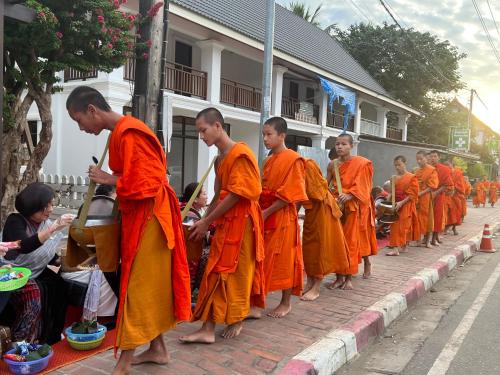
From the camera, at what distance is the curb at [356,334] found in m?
3.17

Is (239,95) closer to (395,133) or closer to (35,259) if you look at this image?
(35,259)

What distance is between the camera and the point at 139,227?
2.67m

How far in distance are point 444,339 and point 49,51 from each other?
478cm

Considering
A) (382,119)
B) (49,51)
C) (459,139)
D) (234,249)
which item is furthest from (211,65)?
(459,139)

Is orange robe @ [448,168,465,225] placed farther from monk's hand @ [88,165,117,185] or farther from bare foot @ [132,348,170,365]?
monk's hand @ [88,165,117,185]

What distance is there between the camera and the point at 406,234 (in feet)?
25.4

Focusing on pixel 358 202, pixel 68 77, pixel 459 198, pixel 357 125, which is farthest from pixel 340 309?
pixel 357 125

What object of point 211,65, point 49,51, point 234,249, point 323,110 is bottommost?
point 234,249

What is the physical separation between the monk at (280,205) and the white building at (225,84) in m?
2.08

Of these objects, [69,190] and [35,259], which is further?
[69,190]

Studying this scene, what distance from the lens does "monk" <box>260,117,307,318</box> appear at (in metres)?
3.87

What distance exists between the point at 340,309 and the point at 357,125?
729 inches

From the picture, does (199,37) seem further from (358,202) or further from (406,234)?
(358,202)

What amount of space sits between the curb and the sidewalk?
0.04 ft
